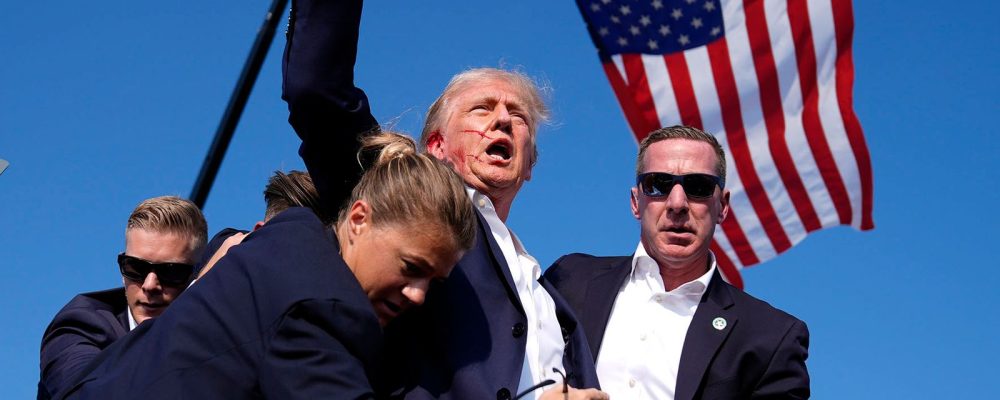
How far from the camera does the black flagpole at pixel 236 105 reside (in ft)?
22.0

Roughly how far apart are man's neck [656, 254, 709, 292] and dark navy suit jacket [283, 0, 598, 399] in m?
1.47

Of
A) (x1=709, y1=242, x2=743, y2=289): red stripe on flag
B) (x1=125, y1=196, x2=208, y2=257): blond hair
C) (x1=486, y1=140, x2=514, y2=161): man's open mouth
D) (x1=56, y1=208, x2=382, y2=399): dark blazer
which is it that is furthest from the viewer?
(x1=709, y1=242, x2=743, y2=289): red stripe on flag

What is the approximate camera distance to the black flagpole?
6.71 metres

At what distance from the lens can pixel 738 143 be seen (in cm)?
1112

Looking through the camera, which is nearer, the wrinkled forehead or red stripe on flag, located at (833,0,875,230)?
the wrinkled forehead

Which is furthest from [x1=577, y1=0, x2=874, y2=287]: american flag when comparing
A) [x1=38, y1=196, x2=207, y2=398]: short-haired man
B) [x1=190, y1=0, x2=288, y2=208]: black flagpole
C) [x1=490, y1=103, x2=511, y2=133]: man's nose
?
[x1=490, y1=103, x2=511, y2=133]: man's nose

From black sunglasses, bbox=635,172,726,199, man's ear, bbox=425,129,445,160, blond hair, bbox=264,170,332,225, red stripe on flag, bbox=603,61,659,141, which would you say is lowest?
black sunglasses, bbox=635,172,726,199

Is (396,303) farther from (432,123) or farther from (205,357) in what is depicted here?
(432,123)

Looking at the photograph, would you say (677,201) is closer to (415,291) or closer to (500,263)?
(500,263)

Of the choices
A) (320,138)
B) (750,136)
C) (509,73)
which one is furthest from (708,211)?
(750,136)

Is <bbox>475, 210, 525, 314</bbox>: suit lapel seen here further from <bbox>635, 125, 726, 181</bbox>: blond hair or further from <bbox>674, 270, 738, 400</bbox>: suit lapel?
<bbox>635, 125, 726, 181</bbox>: blond hair

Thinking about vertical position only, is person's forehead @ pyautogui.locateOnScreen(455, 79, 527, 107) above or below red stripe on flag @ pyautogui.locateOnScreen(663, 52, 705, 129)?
below

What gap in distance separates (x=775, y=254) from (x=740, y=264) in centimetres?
36

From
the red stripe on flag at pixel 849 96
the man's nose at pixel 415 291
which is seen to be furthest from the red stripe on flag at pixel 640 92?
the man's nose at pixel 415 291
